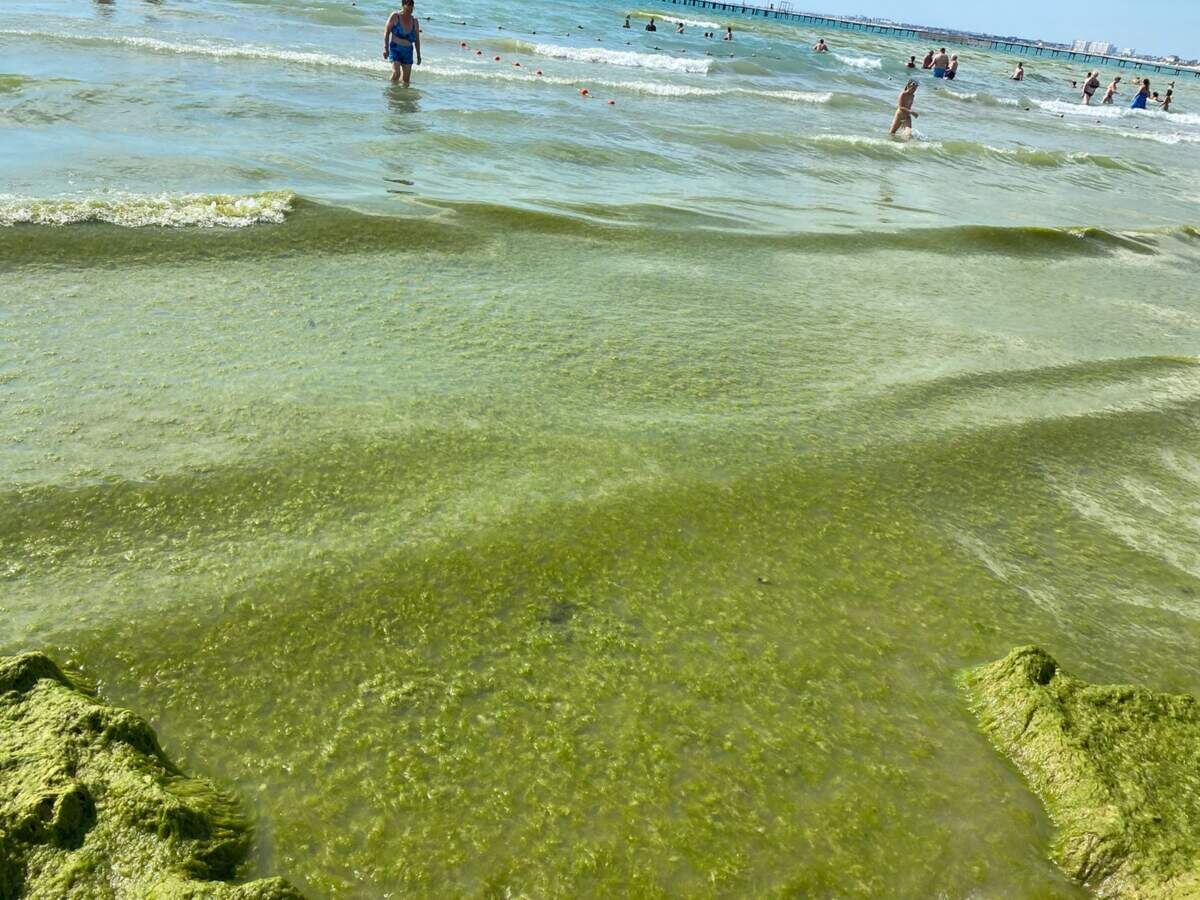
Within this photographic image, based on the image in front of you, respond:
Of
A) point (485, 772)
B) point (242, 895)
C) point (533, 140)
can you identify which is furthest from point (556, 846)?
point (533, 140)

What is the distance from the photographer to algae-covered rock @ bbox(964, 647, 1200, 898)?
194 cm

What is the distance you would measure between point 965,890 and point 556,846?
97 centimetres

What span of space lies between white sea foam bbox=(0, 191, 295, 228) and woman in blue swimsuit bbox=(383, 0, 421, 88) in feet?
30.1

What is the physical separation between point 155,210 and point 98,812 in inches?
188

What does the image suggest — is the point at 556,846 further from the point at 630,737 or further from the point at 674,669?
the point at 674,669

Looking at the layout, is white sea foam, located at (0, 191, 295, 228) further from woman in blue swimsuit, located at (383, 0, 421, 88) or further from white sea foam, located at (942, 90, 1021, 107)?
white sea foam, located at (942, 90, 1021, 107)

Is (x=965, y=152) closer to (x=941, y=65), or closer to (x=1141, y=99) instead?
(x=941, y=65)

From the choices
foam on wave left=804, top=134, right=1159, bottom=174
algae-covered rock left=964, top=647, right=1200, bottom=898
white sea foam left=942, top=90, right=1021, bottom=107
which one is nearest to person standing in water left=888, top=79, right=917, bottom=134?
foam on wave left=804, top=134, right=1159, bottom=174

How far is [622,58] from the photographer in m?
26.0

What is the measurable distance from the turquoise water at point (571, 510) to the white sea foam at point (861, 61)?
33.7m

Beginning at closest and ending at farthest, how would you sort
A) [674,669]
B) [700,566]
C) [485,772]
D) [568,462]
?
[485,772]
[674,669]
[700,566]
[568,462]

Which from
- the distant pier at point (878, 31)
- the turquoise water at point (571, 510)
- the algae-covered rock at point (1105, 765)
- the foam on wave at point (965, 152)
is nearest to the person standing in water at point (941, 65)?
the foam on wave at point (965, 152)

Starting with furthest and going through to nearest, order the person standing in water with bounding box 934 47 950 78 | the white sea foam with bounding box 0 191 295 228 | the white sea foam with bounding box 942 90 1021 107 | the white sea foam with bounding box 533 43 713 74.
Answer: the person standing in water with bounding box 934 47 950 78 < the white sea foam with bounding box 942 90 1021 107 < the white sea foam with bounding box 533 43 713 74 < the white sea foam with bounding box 0 191 295 228

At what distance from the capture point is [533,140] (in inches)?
418
